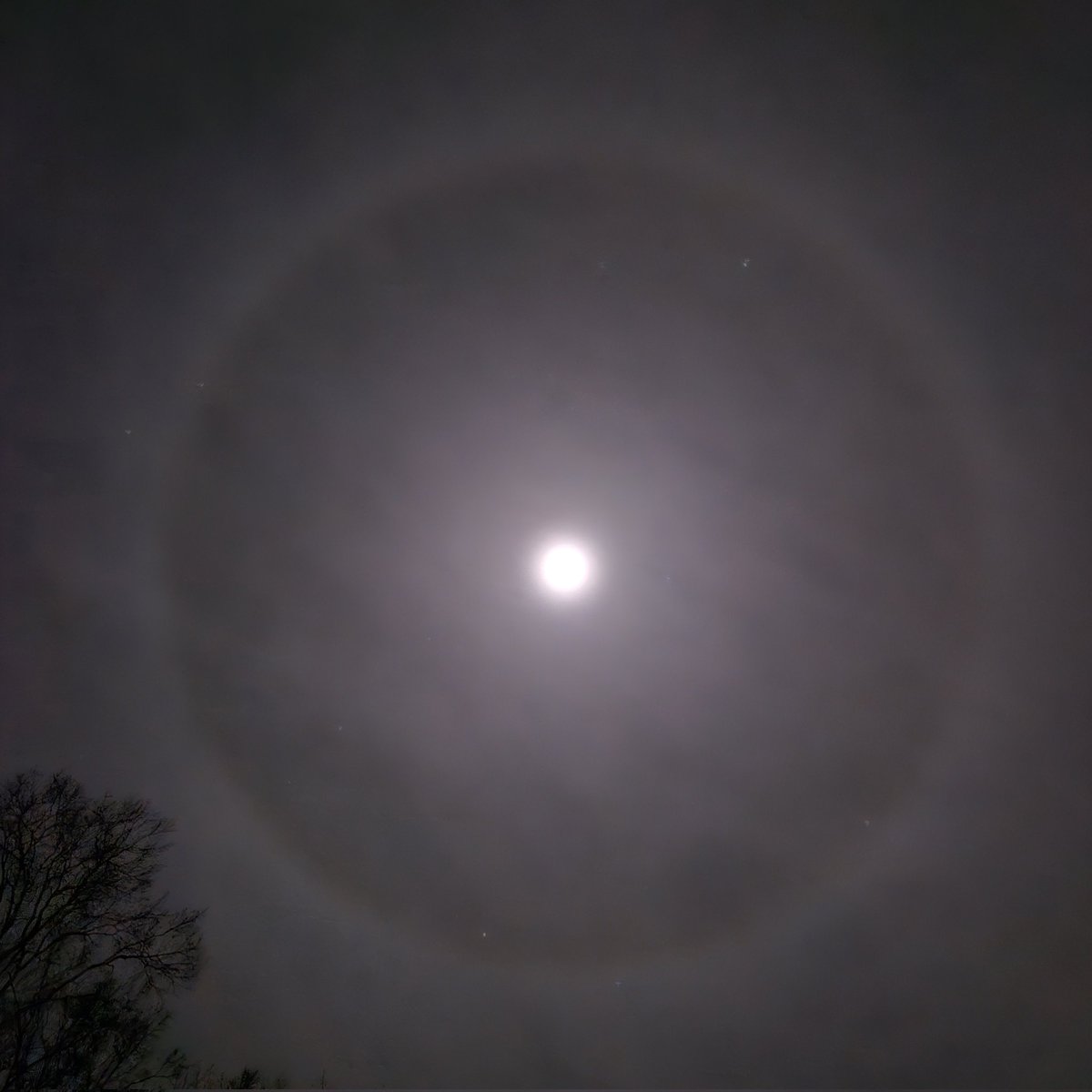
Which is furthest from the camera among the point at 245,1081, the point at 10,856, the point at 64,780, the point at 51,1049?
the point at 245,1081

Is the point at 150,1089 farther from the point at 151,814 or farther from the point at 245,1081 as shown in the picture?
the point at 245,1081

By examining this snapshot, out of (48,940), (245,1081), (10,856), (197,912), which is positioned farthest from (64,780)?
(245,1081)

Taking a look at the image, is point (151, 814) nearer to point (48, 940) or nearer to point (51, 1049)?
point (48, 940)

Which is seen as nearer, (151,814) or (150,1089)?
(150,1089)

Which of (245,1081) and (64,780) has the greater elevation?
(64,780)

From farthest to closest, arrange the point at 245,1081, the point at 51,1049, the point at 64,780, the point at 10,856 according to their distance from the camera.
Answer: the point at 245,1081 < the point at 64,780 < the point at 10,856 < the point at 51,1049

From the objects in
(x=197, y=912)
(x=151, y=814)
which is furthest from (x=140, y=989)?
(x=151, y=814)

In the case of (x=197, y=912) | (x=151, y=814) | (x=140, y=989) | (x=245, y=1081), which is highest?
(x=151, y=814)
